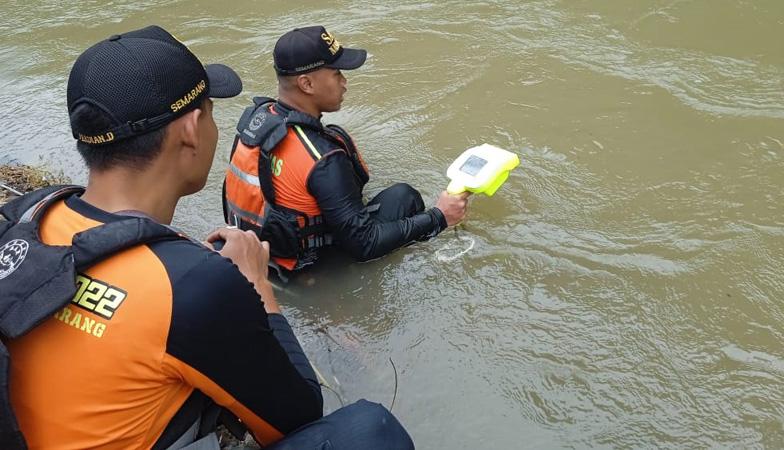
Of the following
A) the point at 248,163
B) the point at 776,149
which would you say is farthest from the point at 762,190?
the point at 248,163

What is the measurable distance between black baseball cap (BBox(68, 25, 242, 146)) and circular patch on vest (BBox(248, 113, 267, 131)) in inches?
59.5

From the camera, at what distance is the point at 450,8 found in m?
7.39

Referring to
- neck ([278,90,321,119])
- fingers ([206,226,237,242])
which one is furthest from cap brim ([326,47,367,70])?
fingers ([206,226,237,242])

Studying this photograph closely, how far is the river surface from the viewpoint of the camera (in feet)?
10.2

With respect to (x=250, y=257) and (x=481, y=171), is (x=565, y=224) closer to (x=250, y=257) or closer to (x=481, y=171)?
(x=481, y=171)

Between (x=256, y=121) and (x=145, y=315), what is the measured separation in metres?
2.07

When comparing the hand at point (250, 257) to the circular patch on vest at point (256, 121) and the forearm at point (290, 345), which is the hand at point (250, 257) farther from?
the circular patch on vest at point (256, 121)

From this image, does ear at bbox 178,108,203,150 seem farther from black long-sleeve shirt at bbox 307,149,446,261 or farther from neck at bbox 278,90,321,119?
neck at bbox 278,90,321,119

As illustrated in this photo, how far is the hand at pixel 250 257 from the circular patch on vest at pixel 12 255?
2.24 ft

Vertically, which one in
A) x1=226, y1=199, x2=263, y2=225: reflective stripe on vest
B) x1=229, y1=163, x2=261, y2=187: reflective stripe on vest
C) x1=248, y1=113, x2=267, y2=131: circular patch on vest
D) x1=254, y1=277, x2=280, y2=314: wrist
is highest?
x1=254, y1=277, x2=280, y2=314: wrist

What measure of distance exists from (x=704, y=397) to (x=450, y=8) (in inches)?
215

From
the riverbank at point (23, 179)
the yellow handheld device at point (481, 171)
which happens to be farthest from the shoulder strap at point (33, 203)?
the riverbank at point (23, 179)

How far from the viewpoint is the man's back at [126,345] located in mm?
1609

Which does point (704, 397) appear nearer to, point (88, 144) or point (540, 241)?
point (540, 241)
